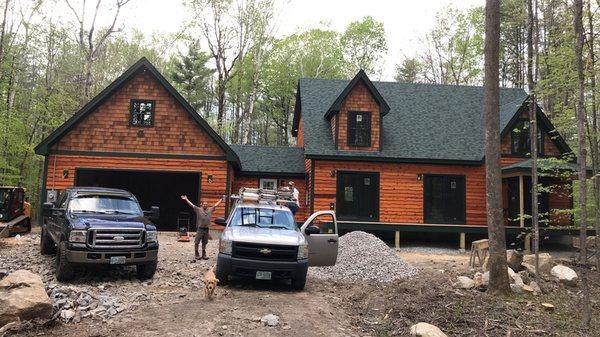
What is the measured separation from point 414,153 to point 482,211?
13.9ft

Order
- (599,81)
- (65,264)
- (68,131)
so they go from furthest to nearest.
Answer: (68,131) → (599,81) → (65,264)

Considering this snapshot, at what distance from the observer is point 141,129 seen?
18.3 m

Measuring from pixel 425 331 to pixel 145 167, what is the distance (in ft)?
47.7

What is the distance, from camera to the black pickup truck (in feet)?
28.4

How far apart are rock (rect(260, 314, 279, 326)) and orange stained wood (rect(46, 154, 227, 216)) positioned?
11.8 metres

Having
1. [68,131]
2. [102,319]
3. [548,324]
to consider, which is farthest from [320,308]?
[68,131]

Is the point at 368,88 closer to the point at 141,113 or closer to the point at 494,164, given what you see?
the point at 141,113

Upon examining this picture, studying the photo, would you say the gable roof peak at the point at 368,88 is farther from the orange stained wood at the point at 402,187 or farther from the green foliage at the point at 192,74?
the green foliage at the point at 192,74

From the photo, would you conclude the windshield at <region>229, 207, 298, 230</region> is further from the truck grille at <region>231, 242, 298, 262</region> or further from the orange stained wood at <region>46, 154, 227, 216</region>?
the orange stained wood at <region>46, 154, 227, 216</region>

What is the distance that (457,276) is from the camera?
38.6 ft

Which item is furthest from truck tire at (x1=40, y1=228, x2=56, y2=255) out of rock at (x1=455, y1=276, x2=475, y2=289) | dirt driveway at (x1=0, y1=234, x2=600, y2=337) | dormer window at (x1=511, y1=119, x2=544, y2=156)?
dormer window at (x1=511, y1=119, x2=544, y2=156)

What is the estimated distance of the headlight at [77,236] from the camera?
8609 mm

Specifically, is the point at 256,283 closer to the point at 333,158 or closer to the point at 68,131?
the point at 333,158

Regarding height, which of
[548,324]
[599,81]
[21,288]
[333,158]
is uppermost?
[599,81]
